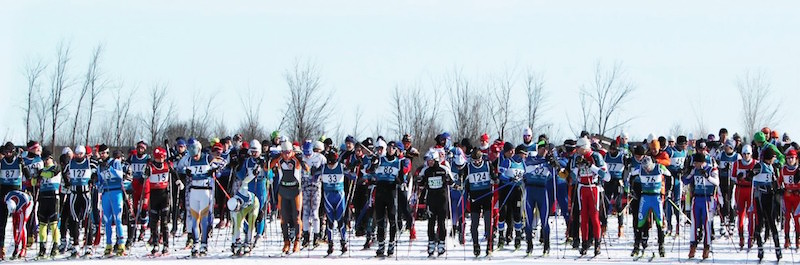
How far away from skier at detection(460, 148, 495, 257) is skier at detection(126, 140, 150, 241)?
20.6 feet

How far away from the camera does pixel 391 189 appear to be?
19.0 m

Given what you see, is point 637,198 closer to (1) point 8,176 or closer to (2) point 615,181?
(2) point 615,181

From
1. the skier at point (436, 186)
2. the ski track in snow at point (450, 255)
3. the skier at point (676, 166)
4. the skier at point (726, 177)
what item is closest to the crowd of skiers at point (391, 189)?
the skier at point (436, 186)

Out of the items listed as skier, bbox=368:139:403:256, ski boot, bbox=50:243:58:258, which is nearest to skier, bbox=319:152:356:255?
skier, bbox=368:139:403:256

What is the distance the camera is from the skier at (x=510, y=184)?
18.9m

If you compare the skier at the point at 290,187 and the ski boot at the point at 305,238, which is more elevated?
the skier at the point at 290,187

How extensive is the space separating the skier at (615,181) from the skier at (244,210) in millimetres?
7000

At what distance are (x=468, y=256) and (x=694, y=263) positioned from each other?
405cm

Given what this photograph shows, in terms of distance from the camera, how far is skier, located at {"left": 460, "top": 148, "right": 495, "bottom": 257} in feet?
61.3

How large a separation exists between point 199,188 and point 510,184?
18.8 feet

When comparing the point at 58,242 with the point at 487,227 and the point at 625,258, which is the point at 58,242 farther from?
the point at 625,258

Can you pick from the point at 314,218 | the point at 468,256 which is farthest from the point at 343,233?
the point at 468,256

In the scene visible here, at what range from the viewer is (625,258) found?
1861cm

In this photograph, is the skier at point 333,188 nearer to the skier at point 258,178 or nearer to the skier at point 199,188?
the skier at point 258,178
